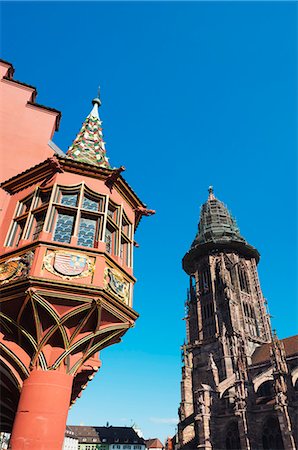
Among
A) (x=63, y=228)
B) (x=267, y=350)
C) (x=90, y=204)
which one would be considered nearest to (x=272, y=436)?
(x=267, y=350)

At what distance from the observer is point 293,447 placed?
3391cm

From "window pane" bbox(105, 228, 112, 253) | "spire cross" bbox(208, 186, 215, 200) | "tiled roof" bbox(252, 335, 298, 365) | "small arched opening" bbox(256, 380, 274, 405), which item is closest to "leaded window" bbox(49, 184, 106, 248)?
"window pane" bbox(105, 228, 112, 253)

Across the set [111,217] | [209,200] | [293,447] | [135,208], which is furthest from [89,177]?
[209,200]

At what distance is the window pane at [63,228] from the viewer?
7.71m

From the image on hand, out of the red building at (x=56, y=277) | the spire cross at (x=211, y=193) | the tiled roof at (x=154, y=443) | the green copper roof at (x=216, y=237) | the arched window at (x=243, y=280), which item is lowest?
the red building at (x=56, y=277)

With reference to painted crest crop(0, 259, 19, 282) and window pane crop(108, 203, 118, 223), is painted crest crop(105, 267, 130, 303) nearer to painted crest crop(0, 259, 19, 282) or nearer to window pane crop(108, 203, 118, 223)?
window pane crop(108, 203, 118, 223)

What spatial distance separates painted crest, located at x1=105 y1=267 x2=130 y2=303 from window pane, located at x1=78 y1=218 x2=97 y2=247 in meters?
0.88

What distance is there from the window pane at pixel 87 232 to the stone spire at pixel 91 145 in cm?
188

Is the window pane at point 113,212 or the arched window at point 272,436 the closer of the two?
the window pane at point 113,212

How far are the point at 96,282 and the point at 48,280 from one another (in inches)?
39.5

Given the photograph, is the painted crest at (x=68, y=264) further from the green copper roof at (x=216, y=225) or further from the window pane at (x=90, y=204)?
the green copper roof at (x=216, y=225)

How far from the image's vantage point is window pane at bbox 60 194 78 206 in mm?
8336

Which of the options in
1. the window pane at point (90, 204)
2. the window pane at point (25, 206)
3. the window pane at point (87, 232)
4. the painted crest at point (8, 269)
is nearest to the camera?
the painted crest at point (8, 269)

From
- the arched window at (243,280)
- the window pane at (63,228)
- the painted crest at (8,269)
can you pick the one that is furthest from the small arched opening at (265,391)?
the painted crest at (8,269)
